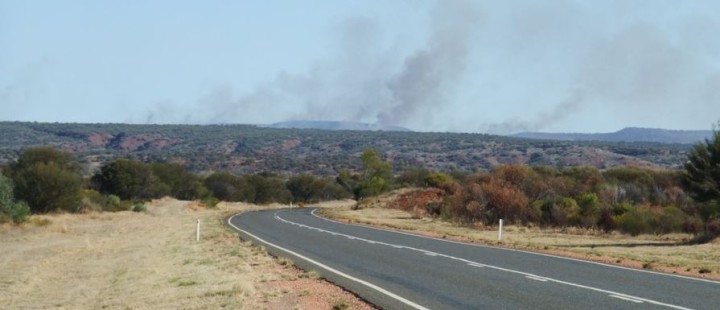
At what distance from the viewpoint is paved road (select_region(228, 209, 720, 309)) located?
1247 centimetres

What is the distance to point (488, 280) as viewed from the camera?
604 inches

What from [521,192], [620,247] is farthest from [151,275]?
[521,192]

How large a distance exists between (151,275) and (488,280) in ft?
27.2

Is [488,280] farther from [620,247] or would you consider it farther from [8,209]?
[8,209]

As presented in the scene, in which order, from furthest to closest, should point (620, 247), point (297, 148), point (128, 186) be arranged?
point (297, 148) < point (128, 186) < point (620, 247)

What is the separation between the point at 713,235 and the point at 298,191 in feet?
283

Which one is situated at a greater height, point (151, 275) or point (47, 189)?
point (47, 189)

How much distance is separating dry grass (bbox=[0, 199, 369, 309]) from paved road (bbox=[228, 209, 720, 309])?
3.23 ft

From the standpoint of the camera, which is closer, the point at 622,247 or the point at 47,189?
the point at 622,247

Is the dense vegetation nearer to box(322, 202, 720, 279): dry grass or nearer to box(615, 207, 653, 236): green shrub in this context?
box(615, 207, 653, 236): green shrub

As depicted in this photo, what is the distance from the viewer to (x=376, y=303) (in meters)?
12.6

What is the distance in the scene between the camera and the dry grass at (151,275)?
13.8 m

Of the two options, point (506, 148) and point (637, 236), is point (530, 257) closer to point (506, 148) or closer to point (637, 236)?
point (637, 236)

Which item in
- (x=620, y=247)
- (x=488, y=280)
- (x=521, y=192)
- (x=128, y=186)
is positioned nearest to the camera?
(x=488, y=280)
